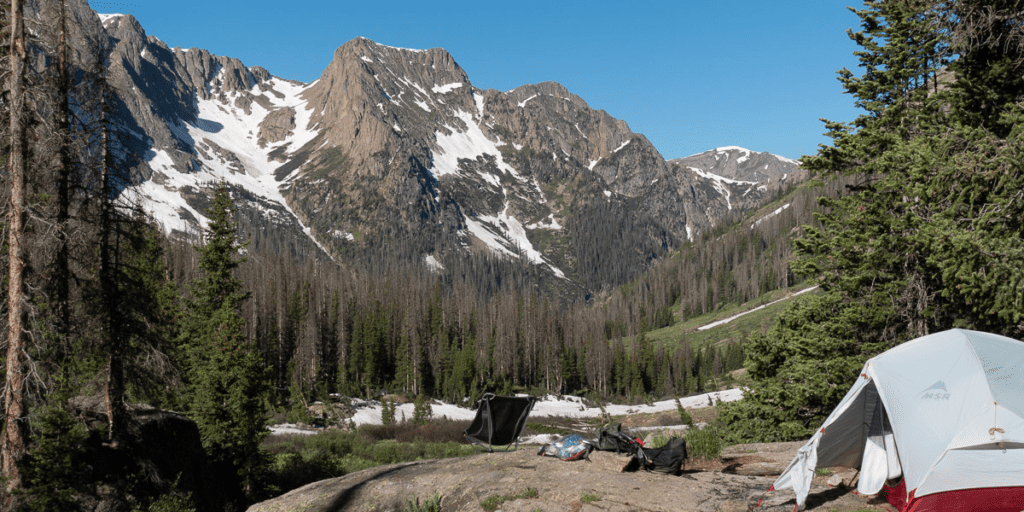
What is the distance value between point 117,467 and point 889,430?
16.7 meters

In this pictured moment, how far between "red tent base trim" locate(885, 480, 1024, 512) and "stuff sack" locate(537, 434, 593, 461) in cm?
581

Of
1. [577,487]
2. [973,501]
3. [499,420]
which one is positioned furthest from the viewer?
[499,420]

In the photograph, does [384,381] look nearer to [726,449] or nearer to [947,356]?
[726,449]

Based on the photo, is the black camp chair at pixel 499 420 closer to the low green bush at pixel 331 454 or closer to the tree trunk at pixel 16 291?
the low green bush at pixel 331 454

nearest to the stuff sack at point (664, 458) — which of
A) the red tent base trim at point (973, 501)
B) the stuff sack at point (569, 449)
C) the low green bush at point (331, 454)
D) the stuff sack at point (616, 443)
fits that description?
the stuff sack at point (616, 443)

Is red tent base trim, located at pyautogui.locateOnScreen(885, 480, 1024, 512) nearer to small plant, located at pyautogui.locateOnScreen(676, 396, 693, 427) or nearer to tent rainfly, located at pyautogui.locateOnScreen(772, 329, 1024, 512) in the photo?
tent rainfly, located at pyautogui.locateOnScreen(772, 329, 1024, 512)

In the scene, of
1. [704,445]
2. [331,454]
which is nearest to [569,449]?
[704,445]

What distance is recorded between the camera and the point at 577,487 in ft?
34.1

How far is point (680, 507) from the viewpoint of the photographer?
9195 millimetres

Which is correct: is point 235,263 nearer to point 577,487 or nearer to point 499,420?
point 499,420

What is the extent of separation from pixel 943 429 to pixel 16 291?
17703 mm

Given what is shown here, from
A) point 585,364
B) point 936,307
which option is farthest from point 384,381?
point 936,307

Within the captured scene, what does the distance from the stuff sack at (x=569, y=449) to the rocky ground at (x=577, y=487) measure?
22 centimetres

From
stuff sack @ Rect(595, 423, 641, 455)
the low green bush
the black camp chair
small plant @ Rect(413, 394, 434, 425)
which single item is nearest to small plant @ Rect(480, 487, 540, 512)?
stuff sack @ Rect(595, 423, 641, 455)
